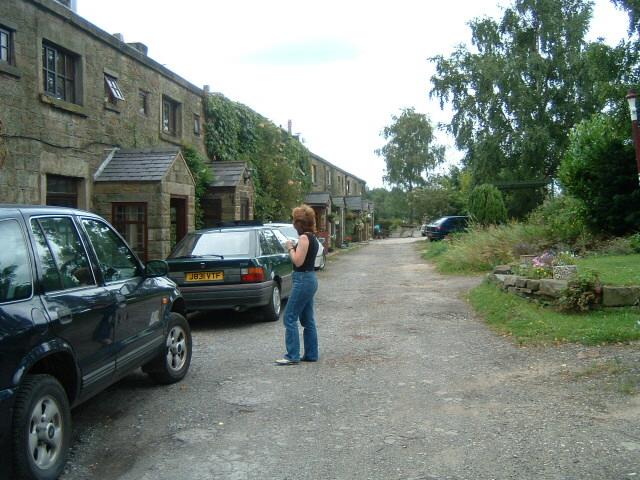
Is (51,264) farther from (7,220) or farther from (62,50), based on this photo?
(62,50)

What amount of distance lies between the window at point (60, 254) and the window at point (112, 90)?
10.6m

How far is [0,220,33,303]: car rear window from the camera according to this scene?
3489mm

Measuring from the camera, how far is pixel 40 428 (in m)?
3.57

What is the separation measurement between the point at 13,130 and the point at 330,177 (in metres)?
34.3

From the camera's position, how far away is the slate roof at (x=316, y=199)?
3325cm

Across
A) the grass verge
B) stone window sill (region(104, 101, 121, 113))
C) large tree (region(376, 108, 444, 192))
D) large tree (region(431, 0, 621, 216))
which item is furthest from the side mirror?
large tree (region(376, 108, 444, 192))

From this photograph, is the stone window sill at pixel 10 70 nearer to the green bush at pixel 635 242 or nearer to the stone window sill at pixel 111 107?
the stone window sill at pixel 111 107

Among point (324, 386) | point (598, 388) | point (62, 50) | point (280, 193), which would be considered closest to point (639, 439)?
point (598, 388)

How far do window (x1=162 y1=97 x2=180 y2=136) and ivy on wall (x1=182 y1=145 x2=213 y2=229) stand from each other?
74cm

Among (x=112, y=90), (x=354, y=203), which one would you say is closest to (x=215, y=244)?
(x=112, y=90)

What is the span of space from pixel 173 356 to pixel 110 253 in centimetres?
145

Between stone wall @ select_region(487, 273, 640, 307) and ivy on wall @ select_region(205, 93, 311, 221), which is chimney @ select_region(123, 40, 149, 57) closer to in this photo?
ivy on wall @ select_region(205, 93, 311, 221)

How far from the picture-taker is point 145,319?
5336 millimetres

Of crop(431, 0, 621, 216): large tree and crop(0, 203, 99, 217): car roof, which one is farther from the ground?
crop(431, 0, 621, 216): large tree
